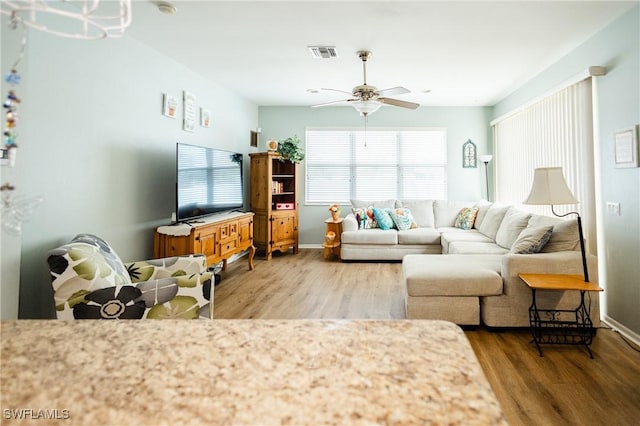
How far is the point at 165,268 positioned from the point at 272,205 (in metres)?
3.33

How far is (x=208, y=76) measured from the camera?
4680 mm

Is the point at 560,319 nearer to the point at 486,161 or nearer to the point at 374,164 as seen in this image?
the point at 486,161

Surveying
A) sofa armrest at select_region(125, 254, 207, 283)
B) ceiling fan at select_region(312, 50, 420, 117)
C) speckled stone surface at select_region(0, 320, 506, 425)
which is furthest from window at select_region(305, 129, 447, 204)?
speckled stone surface at select_region(0, 320, 506, 425)

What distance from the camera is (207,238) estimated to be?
3811 millimetres

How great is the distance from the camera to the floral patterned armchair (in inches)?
78.5

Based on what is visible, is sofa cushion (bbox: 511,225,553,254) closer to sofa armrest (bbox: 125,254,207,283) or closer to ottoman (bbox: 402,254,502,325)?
ottoman (bbox: 402,254,502,325)

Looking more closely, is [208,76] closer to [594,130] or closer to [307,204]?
[307,204]

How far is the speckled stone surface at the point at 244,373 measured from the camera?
1.69 ft

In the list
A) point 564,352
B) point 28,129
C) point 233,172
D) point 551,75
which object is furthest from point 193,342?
point 551,75

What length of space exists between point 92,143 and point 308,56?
7.51ft

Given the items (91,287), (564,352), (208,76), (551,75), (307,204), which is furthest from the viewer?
(307,204)

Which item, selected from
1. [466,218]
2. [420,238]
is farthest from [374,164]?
[466,218]

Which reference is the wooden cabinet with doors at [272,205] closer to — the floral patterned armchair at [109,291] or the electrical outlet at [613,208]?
the floral patterned armchair at [109,291]

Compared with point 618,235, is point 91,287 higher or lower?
lower
